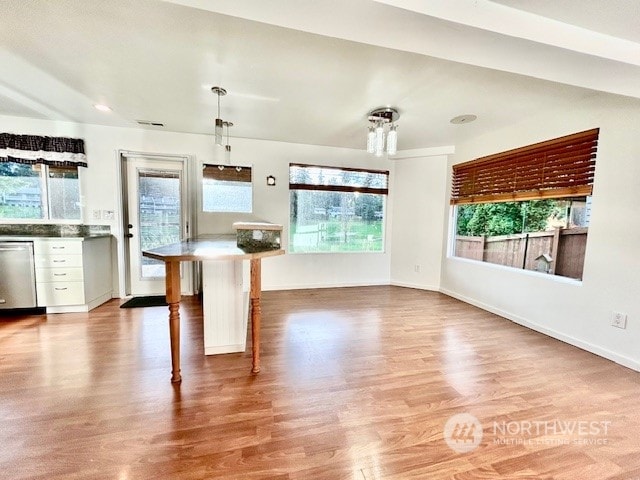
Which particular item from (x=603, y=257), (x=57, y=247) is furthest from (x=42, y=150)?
(x=603, y=257)

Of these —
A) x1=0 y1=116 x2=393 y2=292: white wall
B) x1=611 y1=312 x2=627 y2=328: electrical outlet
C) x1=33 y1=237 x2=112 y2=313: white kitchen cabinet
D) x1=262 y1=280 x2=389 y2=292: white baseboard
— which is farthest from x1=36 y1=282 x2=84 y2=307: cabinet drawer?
x1=611 y1=312 x2=627 y2=328: electrical outlet

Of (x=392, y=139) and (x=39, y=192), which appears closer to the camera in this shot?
(x=392, y=139)

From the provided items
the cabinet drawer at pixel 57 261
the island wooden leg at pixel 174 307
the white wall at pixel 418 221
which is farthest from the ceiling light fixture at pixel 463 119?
the cabinet drawer at pixel 57 261

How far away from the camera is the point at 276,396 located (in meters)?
1.77

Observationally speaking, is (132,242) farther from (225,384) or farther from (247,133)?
(225,384)

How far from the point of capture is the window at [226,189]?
3961 mm

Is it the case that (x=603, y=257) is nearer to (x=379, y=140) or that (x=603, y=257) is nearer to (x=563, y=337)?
(x=563, y=337)

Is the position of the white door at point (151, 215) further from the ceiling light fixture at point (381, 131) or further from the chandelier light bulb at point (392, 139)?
the chandelier light bulb at point (392, 139)

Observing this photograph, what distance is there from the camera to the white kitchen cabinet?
303cm

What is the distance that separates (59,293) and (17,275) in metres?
0.43

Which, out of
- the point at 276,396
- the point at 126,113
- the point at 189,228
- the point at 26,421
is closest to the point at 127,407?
the point at 26,421

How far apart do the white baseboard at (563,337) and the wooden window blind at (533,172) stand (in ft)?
4.46

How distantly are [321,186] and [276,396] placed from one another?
3.22 m

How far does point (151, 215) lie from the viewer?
387cm
